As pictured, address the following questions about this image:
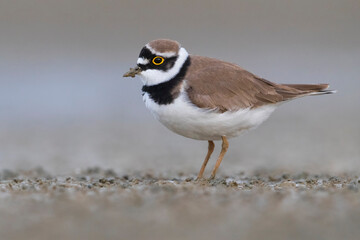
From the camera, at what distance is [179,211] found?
183 inches

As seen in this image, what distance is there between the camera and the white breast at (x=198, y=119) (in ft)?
21.7

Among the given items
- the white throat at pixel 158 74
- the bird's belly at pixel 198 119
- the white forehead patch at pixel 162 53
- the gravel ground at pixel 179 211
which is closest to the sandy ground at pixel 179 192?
the gravel ground at pixel 179 211

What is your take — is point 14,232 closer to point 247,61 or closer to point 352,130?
point 352,130

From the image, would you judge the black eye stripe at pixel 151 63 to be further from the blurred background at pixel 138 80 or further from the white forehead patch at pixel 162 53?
the blurred background at pixel 138 80

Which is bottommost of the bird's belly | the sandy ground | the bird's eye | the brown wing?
the sandy ground

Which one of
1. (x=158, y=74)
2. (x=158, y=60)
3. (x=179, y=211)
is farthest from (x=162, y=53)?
(x=179, y=211)

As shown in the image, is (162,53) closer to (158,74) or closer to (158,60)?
(158,60)

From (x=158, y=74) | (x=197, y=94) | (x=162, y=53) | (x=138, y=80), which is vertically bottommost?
(x=138, y=80)

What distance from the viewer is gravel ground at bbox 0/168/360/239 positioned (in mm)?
4207

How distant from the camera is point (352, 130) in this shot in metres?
12.0

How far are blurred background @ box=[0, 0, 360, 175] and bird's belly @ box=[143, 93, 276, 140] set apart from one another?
1.73 meters

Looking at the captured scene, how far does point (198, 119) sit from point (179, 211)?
6.91ft

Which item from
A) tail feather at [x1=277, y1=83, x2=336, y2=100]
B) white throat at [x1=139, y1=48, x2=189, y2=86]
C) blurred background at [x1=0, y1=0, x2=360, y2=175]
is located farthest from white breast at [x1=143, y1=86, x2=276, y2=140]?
blurred background at [x1=0, y1=0, x2=360, y2=175]

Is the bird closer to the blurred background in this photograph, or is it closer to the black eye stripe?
the black eye stripe
